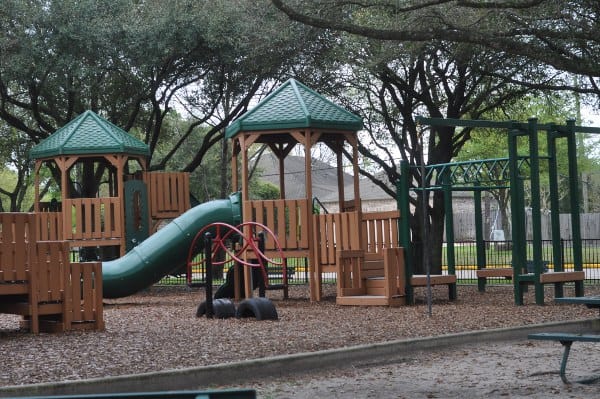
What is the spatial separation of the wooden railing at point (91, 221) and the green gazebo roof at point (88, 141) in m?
1.33

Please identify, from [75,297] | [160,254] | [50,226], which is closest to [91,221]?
[50,226]

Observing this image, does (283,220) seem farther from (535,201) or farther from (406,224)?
(535,201)

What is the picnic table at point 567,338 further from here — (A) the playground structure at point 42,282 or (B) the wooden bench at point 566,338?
(A) the playground structure at point 42,282

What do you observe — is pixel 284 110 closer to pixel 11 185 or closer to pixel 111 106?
pixel 111 106

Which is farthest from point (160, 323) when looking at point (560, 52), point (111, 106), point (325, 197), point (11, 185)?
point (325, 197)

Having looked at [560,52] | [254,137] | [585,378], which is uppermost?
[560,52]

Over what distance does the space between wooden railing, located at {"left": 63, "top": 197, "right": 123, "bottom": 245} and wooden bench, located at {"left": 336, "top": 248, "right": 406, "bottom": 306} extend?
7139 mm

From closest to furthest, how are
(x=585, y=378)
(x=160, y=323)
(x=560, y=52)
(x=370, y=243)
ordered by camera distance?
(x=585, y=378) → (x=160, y=323) → (x=560, y=52) → (x=370, y=243)

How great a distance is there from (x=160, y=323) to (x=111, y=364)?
185 inches

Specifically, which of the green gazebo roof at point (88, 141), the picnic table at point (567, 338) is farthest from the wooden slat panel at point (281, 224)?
the picnic table at point (567, 338)

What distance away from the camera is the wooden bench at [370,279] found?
16.8 metres

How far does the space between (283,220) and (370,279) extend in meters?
2.11

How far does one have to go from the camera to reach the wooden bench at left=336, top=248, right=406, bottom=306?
1684 centimetres

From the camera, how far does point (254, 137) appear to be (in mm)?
19453
